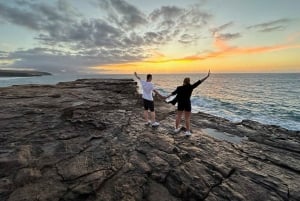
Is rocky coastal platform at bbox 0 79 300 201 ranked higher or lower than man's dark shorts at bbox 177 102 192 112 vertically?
lower

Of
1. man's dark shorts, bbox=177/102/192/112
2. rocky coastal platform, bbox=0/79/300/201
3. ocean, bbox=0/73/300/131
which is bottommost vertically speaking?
ocean, bbox=0/73/300/131

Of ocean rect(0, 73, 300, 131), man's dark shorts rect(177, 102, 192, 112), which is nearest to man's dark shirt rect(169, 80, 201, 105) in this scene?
man's dark shorts rect(177, 102, 192, 112)

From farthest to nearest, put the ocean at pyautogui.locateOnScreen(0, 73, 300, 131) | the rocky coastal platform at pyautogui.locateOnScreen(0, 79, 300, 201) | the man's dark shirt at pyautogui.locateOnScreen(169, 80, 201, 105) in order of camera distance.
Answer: the ocean at pyautogui.locateOnScreen(0, 73, 300, 131), the man's dark shirt at pyautogui.locateOnScreen(169, 80, 201, 105), the rocky coastal platform at pyautogui.locateOnScreen(0, 79, 300, 201)

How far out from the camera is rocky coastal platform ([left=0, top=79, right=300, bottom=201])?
483 cm

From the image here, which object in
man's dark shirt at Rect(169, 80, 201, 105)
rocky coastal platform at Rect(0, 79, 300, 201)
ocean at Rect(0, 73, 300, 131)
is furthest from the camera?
ocean at Rect(0, 73, 300, 131)

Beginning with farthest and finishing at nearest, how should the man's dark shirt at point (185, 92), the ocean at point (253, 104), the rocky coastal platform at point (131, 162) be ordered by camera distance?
the ocean at point (253, 104), the man's dark shirt at point (185, 92), the rocky coastal platform at point (131, 162)

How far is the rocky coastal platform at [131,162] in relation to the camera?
4.83 meters

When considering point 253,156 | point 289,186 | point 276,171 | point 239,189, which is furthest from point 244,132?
point 239,189

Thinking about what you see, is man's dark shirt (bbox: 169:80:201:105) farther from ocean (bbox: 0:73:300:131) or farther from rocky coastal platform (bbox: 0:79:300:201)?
ocean (bbox: 0:73:300:131)

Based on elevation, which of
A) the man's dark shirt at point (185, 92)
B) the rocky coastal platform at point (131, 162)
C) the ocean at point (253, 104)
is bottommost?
the ocean at point (253, 104)

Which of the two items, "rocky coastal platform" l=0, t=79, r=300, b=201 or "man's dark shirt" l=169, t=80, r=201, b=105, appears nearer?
"rocky coastal platform" l=0, t=79, r=300, b=201

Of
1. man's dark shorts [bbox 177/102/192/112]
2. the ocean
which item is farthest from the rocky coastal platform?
the ocean

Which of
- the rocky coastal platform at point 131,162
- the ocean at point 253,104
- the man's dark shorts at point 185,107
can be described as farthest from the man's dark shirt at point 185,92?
the ocean at point 253,104

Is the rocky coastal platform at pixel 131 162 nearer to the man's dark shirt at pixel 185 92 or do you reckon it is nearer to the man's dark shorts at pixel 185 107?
the man's dark shorts at pixel 185 107
